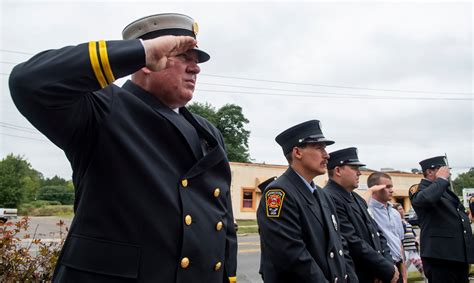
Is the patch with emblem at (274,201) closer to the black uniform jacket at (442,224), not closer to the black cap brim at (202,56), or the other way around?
the black cap brim at (202,56)

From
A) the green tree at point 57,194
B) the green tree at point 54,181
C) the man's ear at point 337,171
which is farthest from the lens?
the green tree at point 54,181

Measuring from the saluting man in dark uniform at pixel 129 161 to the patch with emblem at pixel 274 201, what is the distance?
1530mm

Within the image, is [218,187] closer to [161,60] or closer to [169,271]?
[169,271]

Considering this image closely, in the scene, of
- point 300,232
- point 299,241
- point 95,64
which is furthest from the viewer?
point 300,232

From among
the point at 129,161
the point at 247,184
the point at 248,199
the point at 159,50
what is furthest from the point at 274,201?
the point at 248,199

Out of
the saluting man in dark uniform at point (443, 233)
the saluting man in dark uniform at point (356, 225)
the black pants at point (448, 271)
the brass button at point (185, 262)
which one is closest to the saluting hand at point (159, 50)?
the brass button at point (185, 262)

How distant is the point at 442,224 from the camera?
19.9ft

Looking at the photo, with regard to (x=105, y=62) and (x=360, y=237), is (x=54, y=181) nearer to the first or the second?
(x=360, y=237)

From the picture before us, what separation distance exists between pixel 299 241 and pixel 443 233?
3.75m

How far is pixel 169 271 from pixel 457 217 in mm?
5698

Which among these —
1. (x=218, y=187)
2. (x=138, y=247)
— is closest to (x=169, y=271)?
(x=138, y=247)

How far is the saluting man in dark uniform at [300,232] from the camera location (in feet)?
10.7

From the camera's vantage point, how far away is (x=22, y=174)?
49.7 m

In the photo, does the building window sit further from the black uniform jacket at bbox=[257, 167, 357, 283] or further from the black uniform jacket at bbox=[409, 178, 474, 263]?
the black uniform jacket at bbox=[257, 167, 357, 283]
